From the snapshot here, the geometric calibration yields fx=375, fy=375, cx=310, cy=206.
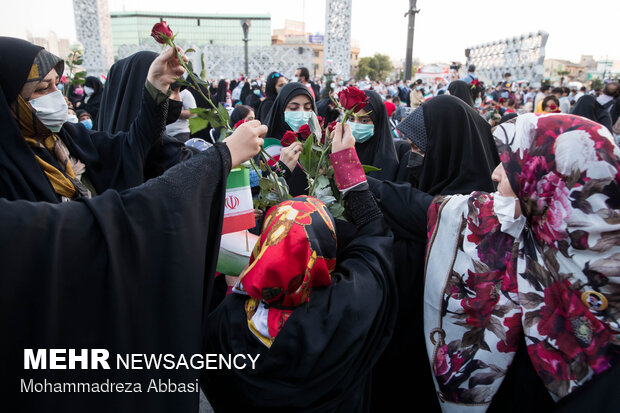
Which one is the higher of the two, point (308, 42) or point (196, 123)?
point (308, 42)

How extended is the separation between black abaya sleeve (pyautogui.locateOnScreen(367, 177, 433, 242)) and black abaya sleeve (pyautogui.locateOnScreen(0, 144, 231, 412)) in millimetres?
805

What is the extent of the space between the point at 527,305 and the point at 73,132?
79.5 inches

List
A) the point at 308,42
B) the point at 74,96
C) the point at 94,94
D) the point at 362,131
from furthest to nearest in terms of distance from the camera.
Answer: the point at 308,42 → the point at 74,96 → the point at 94,94 → the point at 362,131

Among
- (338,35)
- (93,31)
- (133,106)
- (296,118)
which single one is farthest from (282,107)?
(93,31)

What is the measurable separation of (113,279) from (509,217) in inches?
44.8

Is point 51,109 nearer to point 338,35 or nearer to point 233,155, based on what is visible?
point 233,155

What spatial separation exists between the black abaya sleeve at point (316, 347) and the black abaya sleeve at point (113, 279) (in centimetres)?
16

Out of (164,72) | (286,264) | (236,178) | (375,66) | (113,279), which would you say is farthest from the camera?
(375,66)

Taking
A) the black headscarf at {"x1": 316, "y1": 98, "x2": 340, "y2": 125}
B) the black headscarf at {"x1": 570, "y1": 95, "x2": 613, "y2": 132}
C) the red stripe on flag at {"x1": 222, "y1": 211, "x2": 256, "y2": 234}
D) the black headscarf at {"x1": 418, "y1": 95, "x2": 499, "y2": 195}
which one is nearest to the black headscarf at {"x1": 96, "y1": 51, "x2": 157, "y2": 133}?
the red stripe on flag at {"x1": 222, "y1": 211, "x2": 256, "y2": 234}

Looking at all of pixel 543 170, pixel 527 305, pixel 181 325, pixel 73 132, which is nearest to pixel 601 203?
pixel 543 170

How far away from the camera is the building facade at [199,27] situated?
206 feet

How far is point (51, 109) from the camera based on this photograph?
5.05 ft

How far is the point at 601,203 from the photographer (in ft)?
3.21

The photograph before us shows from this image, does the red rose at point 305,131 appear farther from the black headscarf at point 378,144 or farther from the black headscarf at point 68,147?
the black headscarf at point 378,144
